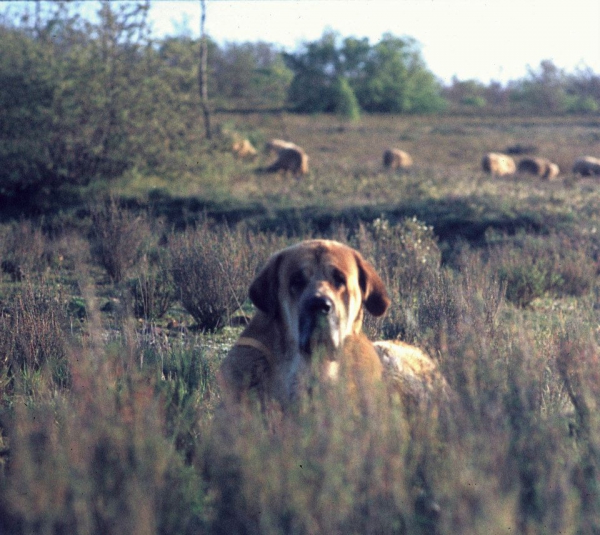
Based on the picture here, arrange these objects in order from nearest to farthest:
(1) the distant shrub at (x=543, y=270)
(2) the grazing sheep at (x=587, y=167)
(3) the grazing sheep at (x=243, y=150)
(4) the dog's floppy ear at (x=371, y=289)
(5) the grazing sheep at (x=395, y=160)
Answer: (4) the dog's floppy ear at (x=371, y=289)
(1) the distant shrub at (x=543, y=270)
(2) the grazing sheep at (x=587, y=167)
(3) the grazing sheep at (x=243, y=150)
(5) the grazing sheep at (x=395, y=160)

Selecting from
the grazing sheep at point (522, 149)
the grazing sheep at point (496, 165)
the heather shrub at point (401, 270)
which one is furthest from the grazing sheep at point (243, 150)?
the heather shrub at point (401, 270)

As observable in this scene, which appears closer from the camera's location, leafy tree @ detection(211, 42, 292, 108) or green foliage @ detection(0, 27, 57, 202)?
green foliage @ detection(0, 27, 57, 202)

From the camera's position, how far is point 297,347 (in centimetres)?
373

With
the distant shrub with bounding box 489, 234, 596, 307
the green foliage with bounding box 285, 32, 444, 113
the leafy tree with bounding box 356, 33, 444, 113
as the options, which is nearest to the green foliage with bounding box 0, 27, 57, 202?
the distant shrub with bounding box 489, 234, 596, 307

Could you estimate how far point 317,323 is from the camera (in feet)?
11.5

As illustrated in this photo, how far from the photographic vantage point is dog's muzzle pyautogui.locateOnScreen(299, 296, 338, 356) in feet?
11.5

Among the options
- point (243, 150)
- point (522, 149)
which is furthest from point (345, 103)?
point (243, 150)

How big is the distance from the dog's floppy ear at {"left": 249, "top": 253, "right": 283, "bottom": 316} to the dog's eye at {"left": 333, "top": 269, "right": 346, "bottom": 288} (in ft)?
1.03

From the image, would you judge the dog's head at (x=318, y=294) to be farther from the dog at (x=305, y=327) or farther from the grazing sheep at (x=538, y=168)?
the grazing sheep at (x=538, y=168)

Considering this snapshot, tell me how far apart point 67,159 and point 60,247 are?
7110 millimetres

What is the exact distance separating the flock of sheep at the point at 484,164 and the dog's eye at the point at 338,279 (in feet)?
63.1

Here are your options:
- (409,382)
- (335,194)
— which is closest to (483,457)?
(409,382)

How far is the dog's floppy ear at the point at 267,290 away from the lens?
3.90 meters

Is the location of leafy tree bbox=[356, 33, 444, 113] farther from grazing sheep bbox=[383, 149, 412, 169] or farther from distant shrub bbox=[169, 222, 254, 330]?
distant shrub bbox=[169, 222, 254, 330]
